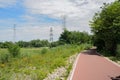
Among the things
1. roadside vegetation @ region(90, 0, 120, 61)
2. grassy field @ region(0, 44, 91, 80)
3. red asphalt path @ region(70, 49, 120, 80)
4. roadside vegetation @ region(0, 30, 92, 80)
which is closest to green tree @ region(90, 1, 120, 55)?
roadside vegetation @ region(90, 0, 120, 61)

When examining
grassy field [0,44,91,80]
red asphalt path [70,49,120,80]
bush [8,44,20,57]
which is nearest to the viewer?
grassy field [0,44,91,80]

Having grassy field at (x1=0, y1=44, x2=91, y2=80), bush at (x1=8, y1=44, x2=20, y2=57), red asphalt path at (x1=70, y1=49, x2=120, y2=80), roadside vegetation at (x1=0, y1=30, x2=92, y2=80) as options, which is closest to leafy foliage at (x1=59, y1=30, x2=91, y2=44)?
roadside vegetation at (x1=0, y1=30, x2=92, y2=80)

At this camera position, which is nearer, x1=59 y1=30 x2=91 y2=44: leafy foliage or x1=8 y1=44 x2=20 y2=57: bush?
x1=8 y1=44 x2=20 y2=57: bush

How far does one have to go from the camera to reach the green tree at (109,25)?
141 feet

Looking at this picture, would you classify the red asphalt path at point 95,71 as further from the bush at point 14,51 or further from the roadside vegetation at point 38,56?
the bush at point 14,51

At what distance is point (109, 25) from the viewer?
4522 centimetres

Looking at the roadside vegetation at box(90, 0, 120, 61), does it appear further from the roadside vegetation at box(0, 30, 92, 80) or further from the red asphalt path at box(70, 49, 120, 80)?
the red asphalt path at box(70, 49, 120, 80)

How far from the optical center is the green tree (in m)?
43.1

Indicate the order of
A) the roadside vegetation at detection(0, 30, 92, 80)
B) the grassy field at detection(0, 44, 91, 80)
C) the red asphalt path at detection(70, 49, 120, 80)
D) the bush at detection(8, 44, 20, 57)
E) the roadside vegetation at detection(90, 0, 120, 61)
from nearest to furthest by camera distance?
the grassy field at detection(0, 44, 91, 80)
the red asphalt path at detection(70, 49, 120, 80)
the roadside vegetation at detection(0, 30, 92, 80)
the bush at detection(8, 44, 20, 57)
the roadside vegetation at detection(90, 0, 120, 61)

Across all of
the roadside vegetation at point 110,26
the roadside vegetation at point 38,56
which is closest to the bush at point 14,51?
the roadside vegetation at point 38,56

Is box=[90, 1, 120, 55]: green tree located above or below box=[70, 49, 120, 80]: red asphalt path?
above

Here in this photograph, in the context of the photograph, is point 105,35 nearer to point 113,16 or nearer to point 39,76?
point 113,16

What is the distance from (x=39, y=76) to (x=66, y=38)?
286 ft

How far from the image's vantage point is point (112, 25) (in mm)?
43656
